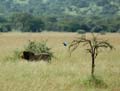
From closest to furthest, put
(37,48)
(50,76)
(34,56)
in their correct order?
(50,76) < (34,56) < (37,48)

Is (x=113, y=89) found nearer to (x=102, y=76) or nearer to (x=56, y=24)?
(x=102, y=76)

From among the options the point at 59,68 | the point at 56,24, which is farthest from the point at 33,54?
the point at 56,24

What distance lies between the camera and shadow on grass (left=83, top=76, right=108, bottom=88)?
13.8 metres

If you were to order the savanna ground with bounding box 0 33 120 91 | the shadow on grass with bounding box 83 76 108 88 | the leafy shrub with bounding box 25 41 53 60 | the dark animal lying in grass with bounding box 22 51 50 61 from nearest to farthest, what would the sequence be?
the savanna ground with bounding box 0 33 120 91, the shadow on grass with bounding box 83 76 108 88, the dark animal lying in grass with bounding box 22 51 50 61, the leafy shrub with bounding box 25 41 53 60

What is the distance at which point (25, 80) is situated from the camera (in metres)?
13.9

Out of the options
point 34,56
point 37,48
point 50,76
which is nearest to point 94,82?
point 50,76

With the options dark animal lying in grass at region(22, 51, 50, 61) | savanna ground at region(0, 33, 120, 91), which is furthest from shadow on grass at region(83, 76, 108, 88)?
dark animal lying in grass at region(22, 51, 50, 61)

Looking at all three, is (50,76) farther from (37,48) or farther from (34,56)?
(37,48)

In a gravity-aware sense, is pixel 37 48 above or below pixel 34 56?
above

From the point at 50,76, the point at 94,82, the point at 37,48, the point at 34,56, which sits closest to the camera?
the point at 94,82

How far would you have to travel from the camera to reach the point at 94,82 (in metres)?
14.1

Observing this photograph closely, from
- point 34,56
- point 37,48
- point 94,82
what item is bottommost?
point 94,82

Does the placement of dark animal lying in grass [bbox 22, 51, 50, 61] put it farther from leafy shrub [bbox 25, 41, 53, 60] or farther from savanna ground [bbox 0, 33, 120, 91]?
savanna ground [bbox 0, 33, 120, 91]

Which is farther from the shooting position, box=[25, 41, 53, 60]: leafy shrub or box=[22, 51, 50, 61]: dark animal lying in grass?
box=[25, 41, 53, 60]: leafy shrub
